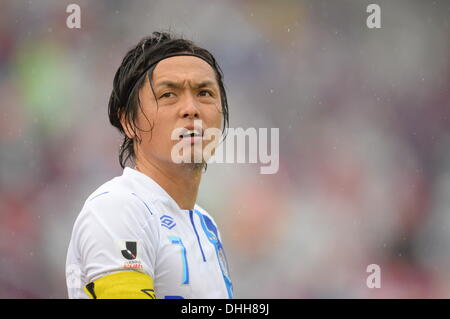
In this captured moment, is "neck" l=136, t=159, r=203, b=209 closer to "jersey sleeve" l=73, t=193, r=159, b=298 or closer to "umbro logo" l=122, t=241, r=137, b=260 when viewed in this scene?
"jersey sleeve" l=73, t=193, r=159, b=298

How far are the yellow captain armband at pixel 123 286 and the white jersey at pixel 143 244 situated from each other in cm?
2

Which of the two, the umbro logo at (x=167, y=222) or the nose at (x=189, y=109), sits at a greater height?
the nose at (x=189, y=109)

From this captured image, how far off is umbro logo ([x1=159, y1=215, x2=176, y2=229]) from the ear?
0.47 metres

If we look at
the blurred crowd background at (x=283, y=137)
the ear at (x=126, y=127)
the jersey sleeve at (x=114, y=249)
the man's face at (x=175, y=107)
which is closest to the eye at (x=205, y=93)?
the man's face at (x=175, y=107)

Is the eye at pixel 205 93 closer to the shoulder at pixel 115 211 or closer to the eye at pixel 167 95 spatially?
the eye at pixel 167 95

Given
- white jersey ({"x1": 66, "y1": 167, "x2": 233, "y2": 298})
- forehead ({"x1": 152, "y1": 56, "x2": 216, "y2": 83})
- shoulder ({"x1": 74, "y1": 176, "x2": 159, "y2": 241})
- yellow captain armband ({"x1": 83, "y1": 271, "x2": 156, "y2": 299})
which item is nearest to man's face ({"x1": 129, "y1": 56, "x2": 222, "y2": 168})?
forehead ({"x1": 152, "y1": 56, "x2": 216, "y2": 83})

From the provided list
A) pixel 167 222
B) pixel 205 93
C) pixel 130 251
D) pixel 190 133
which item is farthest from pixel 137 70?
pixel 130 251

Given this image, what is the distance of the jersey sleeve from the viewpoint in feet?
7.02

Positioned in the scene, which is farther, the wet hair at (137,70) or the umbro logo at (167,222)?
the wet hair at (137,70)

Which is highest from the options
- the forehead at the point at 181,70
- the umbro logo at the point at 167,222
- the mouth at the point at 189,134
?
the forehead at the point at 181,70

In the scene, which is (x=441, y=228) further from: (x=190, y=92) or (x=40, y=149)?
(x=190, y=92)

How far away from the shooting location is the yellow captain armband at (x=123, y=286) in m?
2.11
